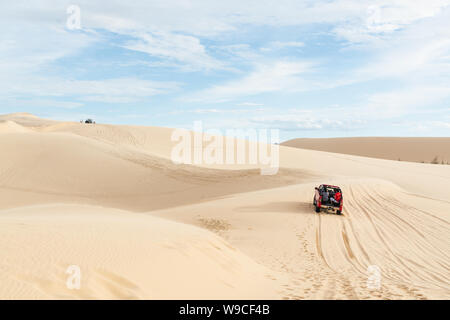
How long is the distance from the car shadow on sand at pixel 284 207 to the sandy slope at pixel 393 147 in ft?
183

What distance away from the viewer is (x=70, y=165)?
26531mm

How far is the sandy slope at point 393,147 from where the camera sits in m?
71.8

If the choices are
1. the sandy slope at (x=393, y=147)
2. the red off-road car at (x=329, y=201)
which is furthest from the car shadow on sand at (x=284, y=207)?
the sandy slope at (x=393, y=147)

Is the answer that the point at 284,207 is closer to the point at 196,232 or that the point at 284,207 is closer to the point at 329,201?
the point at 329,201

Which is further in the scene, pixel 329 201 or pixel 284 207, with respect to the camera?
pixel 284 207

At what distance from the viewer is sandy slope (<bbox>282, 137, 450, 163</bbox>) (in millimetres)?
71750

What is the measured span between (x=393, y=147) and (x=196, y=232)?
79.6 m

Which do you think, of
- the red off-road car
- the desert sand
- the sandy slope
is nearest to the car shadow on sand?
the desert sand

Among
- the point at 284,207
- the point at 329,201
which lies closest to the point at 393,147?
the point at 284,207

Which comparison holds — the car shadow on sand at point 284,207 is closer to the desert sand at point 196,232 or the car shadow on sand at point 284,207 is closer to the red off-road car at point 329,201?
the desert sand at point 196,232

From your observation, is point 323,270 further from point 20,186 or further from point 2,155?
point 2,155

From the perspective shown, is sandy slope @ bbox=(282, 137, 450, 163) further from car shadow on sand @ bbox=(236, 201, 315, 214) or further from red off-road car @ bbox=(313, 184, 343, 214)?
red off-road car @ bbox=(313, 184, 343, 214)

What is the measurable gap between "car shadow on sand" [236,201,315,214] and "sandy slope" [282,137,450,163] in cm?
5565

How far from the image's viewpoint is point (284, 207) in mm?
17531
